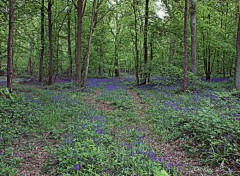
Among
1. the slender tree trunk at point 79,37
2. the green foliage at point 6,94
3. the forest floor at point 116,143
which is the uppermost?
the slender tree trunk at point 79,37

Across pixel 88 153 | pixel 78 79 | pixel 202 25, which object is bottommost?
pixel 88 153

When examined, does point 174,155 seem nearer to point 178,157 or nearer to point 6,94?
point 178,157

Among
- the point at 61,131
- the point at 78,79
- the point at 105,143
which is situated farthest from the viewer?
the point at 78,79

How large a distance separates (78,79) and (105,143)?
11222 millimetres

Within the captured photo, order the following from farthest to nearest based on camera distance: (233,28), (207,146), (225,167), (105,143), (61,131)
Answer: (233,28) < (61,131) < (105,143) < (207,146) < (225,167)

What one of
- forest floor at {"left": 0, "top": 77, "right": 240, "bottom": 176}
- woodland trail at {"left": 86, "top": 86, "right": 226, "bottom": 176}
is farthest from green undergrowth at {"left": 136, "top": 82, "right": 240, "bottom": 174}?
woodland trail at {"left": 86, "top": 86, "right": 226, "bottom": 176}

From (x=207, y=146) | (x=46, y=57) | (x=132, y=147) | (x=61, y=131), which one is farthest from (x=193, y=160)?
(x=46, y=57)

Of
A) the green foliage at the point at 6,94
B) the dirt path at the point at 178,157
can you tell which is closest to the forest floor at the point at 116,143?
the dirt path at the point at 178,157

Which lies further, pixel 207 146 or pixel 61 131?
pixel 61 131

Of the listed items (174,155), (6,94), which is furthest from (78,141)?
(6,94)

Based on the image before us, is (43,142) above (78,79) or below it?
below

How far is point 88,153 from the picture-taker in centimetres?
428

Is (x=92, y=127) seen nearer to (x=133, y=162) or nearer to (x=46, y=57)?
(x=133, y=162)

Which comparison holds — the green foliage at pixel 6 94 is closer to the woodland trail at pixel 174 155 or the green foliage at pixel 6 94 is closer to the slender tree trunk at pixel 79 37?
the woodland trail at pixel 174 155
